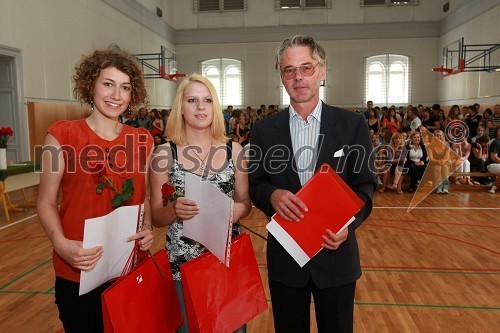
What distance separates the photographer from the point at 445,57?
1691 cm

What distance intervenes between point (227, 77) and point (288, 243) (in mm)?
18075

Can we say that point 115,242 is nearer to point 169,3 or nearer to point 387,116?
point 387,116

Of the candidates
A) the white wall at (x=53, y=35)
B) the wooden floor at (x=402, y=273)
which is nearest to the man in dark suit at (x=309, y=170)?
the wooden floor at (x=402, y=273)

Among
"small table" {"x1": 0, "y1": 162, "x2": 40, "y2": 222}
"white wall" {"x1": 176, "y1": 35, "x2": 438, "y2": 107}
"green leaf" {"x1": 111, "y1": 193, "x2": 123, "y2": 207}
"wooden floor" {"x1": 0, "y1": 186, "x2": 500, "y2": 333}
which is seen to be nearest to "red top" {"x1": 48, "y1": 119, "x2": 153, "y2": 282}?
"green leaf" {"x1": 111, "y1": 193, "x2": 123, "y2": 207}

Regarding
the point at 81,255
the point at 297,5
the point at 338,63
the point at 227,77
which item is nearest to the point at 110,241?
the point at 81,255

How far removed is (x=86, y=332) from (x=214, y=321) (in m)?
0.52

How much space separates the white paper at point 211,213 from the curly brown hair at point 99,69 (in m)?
0.50

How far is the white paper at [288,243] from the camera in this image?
5.87ft

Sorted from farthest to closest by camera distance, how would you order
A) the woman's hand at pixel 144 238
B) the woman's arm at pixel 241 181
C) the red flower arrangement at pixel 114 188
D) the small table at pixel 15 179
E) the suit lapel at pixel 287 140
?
1. the small table at pixel 15 179
2. the woman's arm at pixel 241 181
3. the suit lapel at pixel 287 140
4. the woman's hand at pixel 144 238
5. the red flower arrangement at pixel 114 188

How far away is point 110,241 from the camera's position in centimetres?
160

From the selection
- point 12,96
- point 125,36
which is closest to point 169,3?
point 125,36

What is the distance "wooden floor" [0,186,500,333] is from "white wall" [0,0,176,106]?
156 inches

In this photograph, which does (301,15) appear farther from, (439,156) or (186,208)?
(186,208)

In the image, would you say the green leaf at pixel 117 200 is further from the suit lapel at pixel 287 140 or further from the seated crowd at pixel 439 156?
the seated crowd at pixel 439 156
